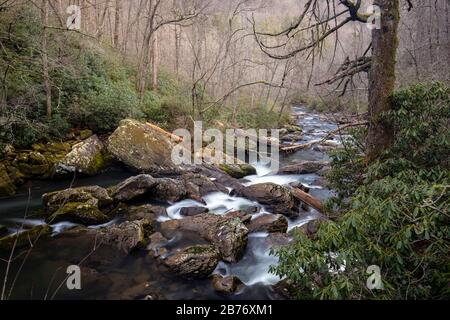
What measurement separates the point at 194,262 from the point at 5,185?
241 inches

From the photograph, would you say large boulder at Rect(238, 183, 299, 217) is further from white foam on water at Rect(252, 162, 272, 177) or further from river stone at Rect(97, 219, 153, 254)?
river stone at Rect(97, 219, 153, 254)

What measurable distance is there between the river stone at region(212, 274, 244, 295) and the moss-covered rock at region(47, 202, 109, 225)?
332 cm

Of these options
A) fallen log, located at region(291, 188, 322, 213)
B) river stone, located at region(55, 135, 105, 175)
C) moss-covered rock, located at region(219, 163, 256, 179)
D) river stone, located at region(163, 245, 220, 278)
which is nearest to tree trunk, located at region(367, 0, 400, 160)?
fallen log, located at region(291, 188, 322, 213)

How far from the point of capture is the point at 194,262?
5641mm

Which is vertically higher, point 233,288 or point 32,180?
point 32,180

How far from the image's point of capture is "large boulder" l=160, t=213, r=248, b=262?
A: 620 centimetres

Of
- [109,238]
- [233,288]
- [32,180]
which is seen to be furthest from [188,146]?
[233,288]

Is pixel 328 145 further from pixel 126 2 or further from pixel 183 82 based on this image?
pixel 126 2

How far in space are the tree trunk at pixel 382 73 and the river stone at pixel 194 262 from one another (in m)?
3.47

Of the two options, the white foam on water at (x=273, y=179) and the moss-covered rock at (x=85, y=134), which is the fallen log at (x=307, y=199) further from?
the moss-covered rock at (x=85, y=134)

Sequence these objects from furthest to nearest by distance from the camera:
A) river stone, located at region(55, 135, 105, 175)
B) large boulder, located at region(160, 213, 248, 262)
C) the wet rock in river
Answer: river stone, located at region(55, 135, 105, 175)
the wet rock in river
large boulder, located at region(160, 213, 248, 262)
